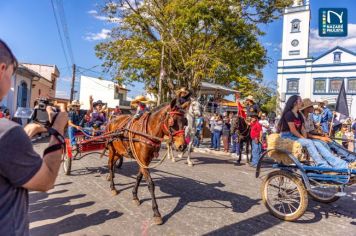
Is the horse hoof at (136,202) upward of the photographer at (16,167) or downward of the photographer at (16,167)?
downward

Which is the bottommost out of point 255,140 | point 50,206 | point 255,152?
point 50,206

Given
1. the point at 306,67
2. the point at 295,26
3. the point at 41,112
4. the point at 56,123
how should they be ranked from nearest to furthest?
the point at 56,123 < the point at 41,112 < the point at 306,67 < the point at 295,26

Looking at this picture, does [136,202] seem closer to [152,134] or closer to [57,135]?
[152,134]

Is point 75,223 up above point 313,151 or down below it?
below

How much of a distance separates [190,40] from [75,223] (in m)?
12.8

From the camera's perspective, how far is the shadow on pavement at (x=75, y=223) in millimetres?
4555

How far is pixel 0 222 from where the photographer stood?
1478 millimetres

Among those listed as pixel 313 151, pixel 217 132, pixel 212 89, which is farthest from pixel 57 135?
pixel 212 89

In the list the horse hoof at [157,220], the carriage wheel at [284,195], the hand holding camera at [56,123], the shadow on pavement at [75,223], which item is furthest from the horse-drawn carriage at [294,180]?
the hand holding camera at [56,123]

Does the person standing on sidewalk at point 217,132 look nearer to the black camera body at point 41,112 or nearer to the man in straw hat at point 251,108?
the man in straw hat at point 251,108

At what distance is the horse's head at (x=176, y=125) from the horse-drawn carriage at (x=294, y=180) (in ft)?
5.96

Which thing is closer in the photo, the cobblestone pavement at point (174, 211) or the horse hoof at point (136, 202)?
the cobblestone pavement at point (174, 211)

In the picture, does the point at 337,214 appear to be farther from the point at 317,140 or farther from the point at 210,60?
the point at 210,60

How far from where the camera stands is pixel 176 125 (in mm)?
5324
